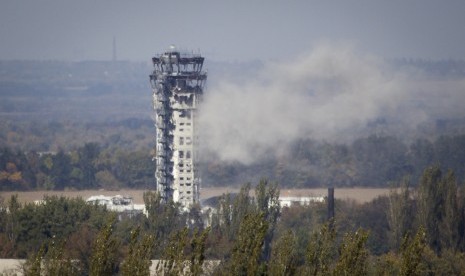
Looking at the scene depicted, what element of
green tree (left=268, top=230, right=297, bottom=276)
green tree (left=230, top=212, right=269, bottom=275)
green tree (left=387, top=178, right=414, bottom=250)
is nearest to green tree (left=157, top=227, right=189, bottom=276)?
green tree (left=230, top=212, right=269, bottom=275)

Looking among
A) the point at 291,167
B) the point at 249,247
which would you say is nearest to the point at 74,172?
the point at 291,167

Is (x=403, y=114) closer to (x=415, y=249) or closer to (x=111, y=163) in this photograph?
(x=111, y=163)

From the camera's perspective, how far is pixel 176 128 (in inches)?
2379

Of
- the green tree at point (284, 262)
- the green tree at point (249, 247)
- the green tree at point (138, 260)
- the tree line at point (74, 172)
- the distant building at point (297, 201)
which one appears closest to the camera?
the green tree at point (138, 260)

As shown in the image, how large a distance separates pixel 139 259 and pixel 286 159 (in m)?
63.3

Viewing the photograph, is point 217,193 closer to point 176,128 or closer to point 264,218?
point 176,128

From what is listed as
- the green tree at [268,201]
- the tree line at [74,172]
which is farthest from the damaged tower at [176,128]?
the tree line at [74,172]

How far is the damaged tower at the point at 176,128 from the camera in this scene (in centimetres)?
6012

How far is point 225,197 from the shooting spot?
2244 inches

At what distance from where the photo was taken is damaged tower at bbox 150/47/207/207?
6012cm

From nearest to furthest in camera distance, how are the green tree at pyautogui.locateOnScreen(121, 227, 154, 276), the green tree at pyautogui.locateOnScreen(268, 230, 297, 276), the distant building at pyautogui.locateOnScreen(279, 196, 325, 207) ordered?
the green tree at pyautogui.locateOnScreen(121, 227, 154, 276), the green tree at pyautogui.locateOnScreen(268, 230, 297, 276), the distant building at pyautogui.locateOnScreen(279, 196, 325, 207)

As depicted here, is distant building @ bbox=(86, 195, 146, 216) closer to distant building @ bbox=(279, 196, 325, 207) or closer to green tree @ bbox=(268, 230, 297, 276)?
distant building @ bbox=(279, 196, 325, 207)

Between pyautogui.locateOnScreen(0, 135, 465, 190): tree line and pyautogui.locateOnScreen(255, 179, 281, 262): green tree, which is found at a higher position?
pyautogui.locateOnScreen(0, 135, 465, 190): tree line

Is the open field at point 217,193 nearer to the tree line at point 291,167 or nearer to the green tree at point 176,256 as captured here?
the tree line at point 291,167
